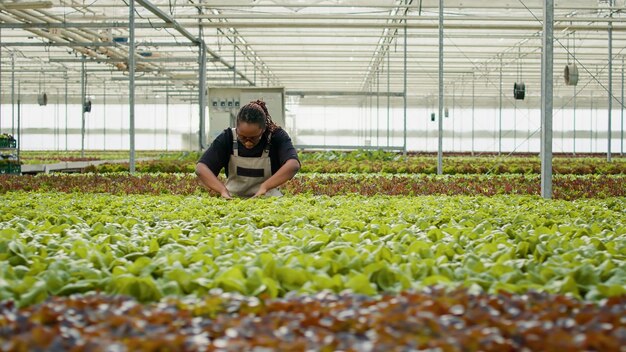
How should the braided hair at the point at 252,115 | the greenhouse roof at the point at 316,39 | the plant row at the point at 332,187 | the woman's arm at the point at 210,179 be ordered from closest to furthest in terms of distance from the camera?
1. the braided hair at the point at 252,115
2. the woman's arm at the point at 210,179
3. the plant row at the point at 332,187
4. the greenhouse roof at the point at 316,39

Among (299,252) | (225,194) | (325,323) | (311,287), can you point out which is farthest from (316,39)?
(325,323)

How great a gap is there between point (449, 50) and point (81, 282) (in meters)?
25.0

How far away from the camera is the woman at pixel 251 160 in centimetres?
698

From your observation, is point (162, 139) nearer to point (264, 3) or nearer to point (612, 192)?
point (264, 3)

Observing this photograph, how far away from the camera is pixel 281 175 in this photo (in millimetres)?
6945

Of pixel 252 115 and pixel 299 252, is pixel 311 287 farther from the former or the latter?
pixel 252 115

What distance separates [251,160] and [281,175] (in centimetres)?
49

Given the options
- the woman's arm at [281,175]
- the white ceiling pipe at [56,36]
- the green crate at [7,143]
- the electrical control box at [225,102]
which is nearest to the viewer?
the woman's arm at [281,175]

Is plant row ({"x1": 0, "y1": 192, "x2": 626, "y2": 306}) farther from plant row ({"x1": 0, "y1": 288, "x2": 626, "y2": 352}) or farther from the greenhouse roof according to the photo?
the greenhouse roof

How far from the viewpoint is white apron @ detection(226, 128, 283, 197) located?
7293mm

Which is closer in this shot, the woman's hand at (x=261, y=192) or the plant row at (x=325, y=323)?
the plant row at (x=325, y=323)

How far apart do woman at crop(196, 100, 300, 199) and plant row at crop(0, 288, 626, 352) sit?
4395mm

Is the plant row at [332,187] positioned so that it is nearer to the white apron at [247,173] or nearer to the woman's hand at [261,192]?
the white apron at [247,173]

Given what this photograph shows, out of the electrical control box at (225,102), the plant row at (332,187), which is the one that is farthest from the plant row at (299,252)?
the electrical control box at (225,102)
